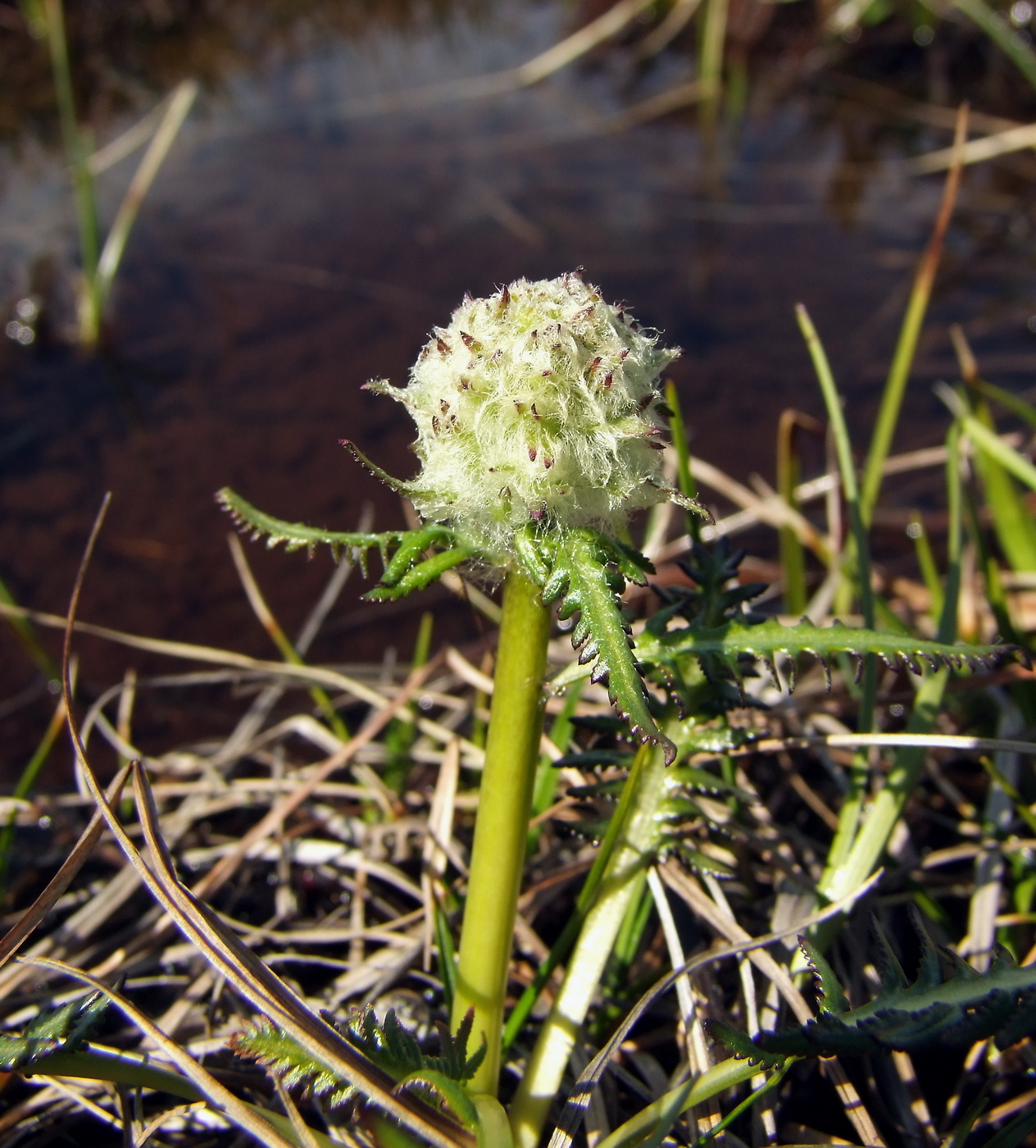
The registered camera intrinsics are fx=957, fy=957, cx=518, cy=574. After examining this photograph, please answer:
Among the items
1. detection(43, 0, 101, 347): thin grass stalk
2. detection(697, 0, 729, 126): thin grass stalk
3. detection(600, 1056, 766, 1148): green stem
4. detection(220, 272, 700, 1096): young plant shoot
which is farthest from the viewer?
detection(697, 0, 729, 126): thin grass stalk

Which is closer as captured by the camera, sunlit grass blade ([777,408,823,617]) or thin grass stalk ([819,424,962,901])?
thin grass stalk ([819,424,962,901])

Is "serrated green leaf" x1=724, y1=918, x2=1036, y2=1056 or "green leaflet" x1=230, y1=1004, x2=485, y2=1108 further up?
"serrated green leaf" x1=724, y1=918, x2=1036, y2=1056

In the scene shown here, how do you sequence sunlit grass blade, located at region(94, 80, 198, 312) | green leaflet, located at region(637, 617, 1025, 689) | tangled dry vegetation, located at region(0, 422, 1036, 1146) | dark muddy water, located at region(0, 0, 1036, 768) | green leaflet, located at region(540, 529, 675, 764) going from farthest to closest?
1. sunlit grass blade, located at region(94, 80, 198, 312)
2. dark muddy water, located at region(0, 0, 1036, 768)
3. tangled dry vegetation, located at region(0, 422, 1036, 1146)
4. green leaflet, located at region(637, 617, 1025, 689)
5. green leaflet, located at region(540, 529, 675, 764)

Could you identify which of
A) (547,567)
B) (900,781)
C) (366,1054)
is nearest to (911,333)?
(900,781)

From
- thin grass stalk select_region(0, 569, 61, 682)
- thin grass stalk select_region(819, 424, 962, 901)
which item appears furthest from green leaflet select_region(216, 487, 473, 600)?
thin grass stalk select_region(0, 569, 61, 682)

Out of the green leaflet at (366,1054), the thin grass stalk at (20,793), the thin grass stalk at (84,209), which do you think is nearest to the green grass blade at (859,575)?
the green leaflet at (366,1054)

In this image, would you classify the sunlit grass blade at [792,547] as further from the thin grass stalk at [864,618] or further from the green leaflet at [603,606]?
the green leaflet at [603,606]

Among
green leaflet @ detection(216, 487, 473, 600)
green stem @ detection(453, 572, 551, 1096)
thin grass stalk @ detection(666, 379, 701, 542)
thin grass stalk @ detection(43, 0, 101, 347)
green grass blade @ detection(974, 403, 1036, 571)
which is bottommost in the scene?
green stem @ detection(453, 572, 551, 1096)

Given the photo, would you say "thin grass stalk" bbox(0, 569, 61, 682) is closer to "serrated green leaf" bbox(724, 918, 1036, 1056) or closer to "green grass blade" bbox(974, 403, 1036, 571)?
"serrated green leaf" bbox(724, 918, 1036, 1056)
